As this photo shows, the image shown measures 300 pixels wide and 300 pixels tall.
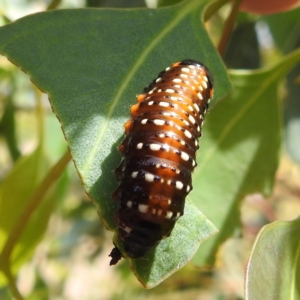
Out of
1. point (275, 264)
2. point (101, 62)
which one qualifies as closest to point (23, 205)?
point (101, 62)

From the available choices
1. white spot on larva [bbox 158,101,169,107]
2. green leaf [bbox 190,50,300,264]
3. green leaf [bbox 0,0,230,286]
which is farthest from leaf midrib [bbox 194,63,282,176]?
white spot on larva [bbox 158,101,169,107]

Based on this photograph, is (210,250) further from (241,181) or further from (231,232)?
(241,181)

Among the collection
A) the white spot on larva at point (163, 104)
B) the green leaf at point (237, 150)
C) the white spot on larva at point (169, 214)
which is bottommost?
the green leaf at point (237, 150)

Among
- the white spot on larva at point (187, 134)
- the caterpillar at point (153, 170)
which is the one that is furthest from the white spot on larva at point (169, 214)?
the white spot on larva at point (187, 134)

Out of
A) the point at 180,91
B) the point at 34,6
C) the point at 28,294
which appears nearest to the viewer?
the point at 180,91

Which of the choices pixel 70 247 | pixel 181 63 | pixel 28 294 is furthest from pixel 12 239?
pixel 70 247

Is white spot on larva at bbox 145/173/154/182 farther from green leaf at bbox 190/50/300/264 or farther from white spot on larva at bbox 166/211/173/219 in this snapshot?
green leaf at bbox 190/50/300/264

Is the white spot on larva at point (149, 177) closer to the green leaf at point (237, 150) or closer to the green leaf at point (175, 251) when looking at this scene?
the green leaf at point (175, 251)
